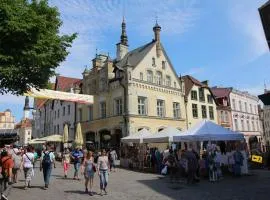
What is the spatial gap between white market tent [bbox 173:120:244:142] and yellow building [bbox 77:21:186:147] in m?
13.8

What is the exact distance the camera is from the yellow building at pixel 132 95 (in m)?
34.9

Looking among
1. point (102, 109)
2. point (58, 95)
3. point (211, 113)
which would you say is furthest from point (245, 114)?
point (58, 95)

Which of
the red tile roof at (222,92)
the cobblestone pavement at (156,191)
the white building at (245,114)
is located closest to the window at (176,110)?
the red tile roof at (222,92)

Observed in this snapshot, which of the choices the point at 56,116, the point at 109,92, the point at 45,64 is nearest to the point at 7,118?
the point at 56,116

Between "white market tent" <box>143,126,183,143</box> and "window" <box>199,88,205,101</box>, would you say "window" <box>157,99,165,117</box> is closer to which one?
"window" <box>199,88,205,101</box>

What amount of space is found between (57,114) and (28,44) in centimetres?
3703

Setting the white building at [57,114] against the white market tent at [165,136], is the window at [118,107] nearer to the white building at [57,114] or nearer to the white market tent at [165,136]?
the white building at [57,114]

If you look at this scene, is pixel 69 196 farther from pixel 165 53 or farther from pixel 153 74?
pixel 165 53

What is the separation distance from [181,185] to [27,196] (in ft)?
23.0

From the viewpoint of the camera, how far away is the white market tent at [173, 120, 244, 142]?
19472 mm

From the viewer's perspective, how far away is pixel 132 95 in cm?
3466

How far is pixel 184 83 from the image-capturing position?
42.7 m

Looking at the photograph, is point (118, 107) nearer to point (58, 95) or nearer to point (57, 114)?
point (58, 95)

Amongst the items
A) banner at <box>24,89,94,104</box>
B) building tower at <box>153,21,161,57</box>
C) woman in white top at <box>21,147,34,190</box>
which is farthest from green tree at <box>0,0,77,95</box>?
building tower at <box>153,21,161,57</box>
